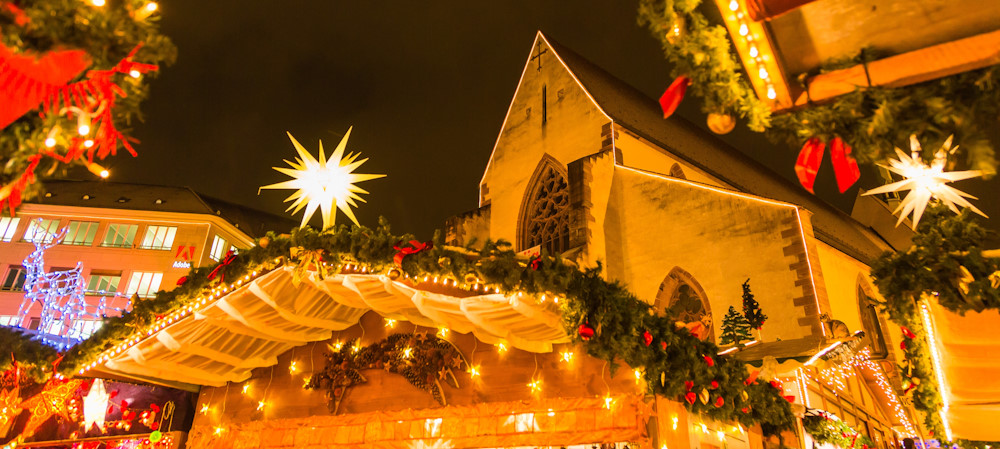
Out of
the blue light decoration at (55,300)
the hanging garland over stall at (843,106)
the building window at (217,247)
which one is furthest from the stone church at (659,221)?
the building window at (217,247)

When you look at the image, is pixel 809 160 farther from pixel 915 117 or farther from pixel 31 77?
pixel 31 77

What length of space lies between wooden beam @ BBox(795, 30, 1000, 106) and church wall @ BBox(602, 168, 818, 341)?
10575mm

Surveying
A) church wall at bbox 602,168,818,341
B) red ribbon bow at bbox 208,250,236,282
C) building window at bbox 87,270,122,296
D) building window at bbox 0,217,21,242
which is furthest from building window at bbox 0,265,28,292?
red ribbon bow at bbox 208,250,236,282

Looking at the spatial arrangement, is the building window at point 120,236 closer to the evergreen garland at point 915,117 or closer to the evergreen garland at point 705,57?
the evergreen garland at point 705,57

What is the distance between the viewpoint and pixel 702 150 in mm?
22203

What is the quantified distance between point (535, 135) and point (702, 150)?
7.16 metres

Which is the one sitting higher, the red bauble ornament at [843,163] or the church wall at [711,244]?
the church wall at [711,244]

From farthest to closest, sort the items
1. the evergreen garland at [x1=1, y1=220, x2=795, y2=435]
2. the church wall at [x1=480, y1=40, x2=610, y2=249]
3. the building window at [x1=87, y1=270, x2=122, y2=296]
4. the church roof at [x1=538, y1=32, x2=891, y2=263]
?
the building window at [x1=87, y1=270, x2=122, y2=296]
the church roof at [x1=538, y1=32, x2=891, y2=263]
the church wall at [x1=480, y1=40, x2=610, y2=249]
the evergreen garland at [x1=1, y1=220, x2=795, y2=435]

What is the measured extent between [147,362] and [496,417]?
3.92 m

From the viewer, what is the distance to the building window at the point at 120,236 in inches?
1275

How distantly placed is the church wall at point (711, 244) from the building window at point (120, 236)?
92.7ft

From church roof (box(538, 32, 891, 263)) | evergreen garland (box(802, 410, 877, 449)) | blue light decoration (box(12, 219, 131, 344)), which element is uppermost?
church roof (box(538, 32, 891, 263))

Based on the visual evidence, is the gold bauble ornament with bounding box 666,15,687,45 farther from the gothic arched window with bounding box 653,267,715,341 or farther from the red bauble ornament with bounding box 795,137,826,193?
the gothic arched window with bounding box 653,267,715,341

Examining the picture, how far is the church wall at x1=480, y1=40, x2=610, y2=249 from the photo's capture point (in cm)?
1758
